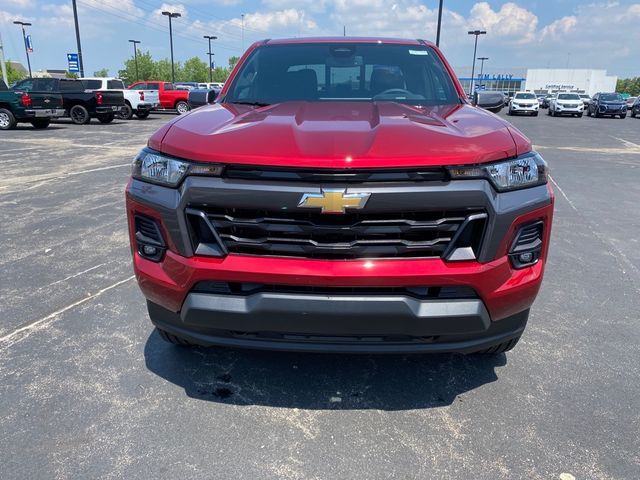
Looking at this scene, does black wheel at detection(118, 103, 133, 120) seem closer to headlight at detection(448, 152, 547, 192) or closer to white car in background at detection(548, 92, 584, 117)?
headlight at detection(448, 152, 547, 192)

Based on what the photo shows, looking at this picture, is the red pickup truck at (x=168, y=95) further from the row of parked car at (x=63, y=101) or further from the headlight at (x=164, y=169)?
the headlight at (x=164, y=169)

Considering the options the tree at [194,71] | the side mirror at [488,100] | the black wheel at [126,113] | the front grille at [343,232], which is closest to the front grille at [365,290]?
the front grille at [343,232]

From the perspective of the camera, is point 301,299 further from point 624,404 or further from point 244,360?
point 624,404

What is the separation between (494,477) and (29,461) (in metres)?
2.02

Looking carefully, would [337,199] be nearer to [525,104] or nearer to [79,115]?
[79,115]

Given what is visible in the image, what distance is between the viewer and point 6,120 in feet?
60.9

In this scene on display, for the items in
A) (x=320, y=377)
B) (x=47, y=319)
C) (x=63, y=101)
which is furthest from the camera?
(x=63, y=101)

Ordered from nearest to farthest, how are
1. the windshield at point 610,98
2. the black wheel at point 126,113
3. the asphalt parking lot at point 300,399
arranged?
the asphalt parking lot at point 300,399 → the black wheel at point 126,113 → the windshield at point 610,98

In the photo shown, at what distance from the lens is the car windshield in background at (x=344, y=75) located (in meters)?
3.52

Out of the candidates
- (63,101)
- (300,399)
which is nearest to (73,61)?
→ (63,101)

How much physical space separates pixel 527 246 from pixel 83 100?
70.6ft

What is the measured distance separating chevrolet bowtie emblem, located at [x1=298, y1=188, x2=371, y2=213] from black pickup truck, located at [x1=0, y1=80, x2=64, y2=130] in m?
19.7

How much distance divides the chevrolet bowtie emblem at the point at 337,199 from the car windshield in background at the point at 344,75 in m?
1.49

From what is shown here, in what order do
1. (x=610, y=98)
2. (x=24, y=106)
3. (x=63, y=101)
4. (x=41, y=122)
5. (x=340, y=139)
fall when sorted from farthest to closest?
1. (x=610, y=98)
2. (x=63, y=101)
3. (x=41, y=122)
4. (x=24, y=106)
5. (x=340, y=139)
